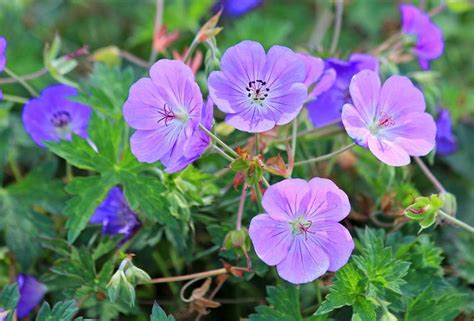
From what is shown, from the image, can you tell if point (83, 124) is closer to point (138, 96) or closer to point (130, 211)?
point (130, 211)

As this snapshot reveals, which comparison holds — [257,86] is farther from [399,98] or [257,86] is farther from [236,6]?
[236,6]

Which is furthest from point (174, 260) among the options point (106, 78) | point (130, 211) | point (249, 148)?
point (106, 78)

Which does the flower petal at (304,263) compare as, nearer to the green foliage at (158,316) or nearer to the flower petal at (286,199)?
the flower petal at (286,199)

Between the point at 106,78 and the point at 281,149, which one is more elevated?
the point at 106,78

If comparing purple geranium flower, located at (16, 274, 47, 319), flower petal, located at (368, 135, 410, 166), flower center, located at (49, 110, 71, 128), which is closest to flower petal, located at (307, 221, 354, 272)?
flower petal, located at (368, 135, 410, 166)

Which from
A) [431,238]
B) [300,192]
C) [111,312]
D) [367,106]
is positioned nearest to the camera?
[300,192]

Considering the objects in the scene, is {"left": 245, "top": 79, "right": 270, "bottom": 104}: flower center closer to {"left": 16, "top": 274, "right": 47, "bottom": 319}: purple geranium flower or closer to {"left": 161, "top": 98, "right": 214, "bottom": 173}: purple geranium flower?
{"left": 161, "top": 98, "right": 214, "bottom": 173}: purple geranium flower

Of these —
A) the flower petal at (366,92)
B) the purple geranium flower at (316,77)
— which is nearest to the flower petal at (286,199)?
the flower petal at (366,92)

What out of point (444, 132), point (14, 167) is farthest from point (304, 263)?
point (14, 167)
